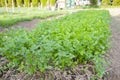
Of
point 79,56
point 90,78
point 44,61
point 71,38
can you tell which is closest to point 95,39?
point 71,38

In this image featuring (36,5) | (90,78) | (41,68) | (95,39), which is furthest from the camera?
(36,5)

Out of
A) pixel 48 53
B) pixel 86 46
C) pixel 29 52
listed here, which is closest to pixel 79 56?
pixel 86 46

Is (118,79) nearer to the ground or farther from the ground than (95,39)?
nearer to the ground

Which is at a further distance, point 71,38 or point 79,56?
point 71,38

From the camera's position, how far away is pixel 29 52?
2422 mm

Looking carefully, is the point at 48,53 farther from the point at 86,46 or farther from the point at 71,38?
the point at 71,38

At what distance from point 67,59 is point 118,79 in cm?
106

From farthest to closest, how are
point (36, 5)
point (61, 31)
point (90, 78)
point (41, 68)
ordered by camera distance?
point (36, 5) < point (61, 31) < point (90, 78) < point (41, 68)

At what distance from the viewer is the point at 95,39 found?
3.19 metres

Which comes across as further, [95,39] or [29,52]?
[95,39]

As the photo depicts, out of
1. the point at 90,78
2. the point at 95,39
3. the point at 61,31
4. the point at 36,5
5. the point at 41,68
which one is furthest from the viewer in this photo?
the point at 36,5

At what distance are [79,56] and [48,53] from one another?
1.36 ft

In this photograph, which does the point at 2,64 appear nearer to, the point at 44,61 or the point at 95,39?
the point at 44,61

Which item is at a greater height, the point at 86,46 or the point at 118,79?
the point at 86,46
